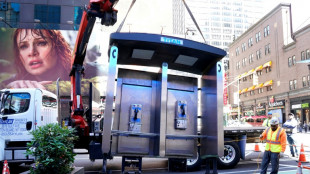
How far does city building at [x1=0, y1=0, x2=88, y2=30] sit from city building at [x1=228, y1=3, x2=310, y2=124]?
72.5 ft

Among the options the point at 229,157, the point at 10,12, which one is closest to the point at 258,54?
the point at 10,12

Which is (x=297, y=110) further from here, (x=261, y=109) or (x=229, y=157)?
(x=229, y=157)

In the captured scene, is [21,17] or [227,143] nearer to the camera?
[227,143]

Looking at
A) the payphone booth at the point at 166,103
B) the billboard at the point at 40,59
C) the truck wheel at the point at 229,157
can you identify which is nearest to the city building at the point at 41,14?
the billboard at the point at 40,59

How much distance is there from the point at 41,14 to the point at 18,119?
29.0 meters

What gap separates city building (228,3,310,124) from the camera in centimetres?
A: 4316

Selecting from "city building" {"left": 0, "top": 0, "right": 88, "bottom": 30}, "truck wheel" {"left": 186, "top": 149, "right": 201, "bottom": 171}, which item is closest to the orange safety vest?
"truck wheel" {"left": 186, "top": 149, "right": 201, "bottom": 171}

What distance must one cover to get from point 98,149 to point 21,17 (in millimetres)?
31668

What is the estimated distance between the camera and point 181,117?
6.55 metres

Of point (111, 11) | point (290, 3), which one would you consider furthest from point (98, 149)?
point (290, 3)

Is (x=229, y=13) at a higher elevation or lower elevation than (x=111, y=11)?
higher

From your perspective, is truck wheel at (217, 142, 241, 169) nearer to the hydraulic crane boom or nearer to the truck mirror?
the hydraulic crane boom

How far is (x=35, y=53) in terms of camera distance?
34344mm

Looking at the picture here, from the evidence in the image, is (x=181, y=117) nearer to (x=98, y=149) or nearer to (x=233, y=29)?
(x=98, y=149)
